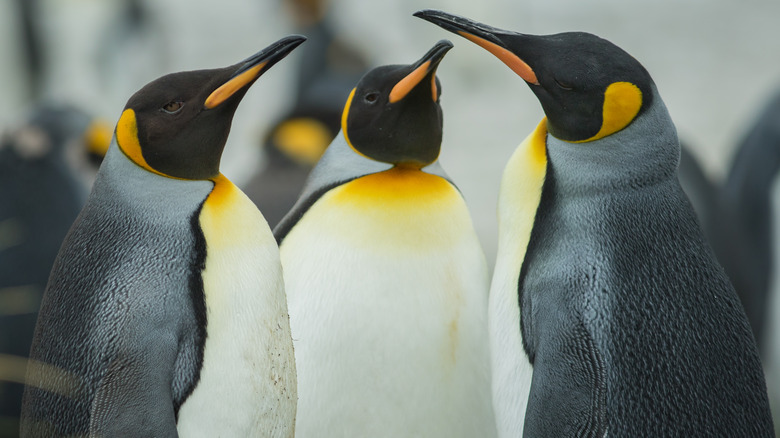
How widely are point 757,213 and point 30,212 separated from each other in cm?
324

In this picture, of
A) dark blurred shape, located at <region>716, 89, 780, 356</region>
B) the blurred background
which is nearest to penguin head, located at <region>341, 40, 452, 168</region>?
the blurred background

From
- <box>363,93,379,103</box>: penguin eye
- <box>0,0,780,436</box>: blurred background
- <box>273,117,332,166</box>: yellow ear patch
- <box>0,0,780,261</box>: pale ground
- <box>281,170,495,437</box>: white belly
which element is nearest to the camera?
<box>281,170,495,437</box>: white belly

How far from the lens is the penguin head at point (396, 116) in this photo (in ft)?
7.82

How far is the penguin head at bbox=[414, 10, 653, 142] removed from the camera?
2045 mm

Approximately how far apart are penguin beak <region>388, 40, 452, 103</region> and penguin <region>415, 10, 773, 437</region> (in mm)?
61

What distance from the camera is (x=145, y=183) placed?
2.04 meters

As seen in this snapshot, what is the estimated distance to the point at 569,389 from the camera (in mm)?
1964

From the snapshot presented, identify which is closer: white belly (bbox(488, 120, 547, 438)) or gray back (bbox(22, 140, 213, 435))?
gray back (bbox(22, 140, 213, 435))

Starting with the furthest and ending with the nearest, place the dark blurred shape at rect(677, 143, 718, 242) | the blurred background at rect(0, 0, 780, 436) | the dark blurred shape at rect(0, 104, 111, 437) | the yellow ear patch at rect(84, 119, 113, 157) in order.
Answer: the dark blurred shape at rect(677, 143, 718, 242) → the yellow ear patch at rect(84, 119, 113, 157) → the blurred background at rect(0, 0, 780, 436) → the dark blurred shape at rect(0, 104, 111, 437)

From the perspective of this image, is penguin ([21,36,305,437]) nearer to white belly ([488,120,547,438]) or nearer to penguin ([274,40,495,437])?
penguin ([274,40,495,437])

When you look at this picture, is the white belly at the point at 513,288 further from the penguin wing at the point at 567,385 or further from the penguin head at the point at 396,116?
the penguin head at the point at 396,116

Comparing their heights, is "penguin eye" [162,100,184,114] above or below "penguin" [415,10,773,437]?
above

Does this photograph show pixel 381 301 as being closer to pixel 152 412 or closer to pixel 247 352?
pixel 247 352

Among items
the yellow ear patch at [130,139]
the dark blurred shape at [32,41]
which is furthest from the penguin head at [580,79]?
the dark blurred shape at [32,41]
